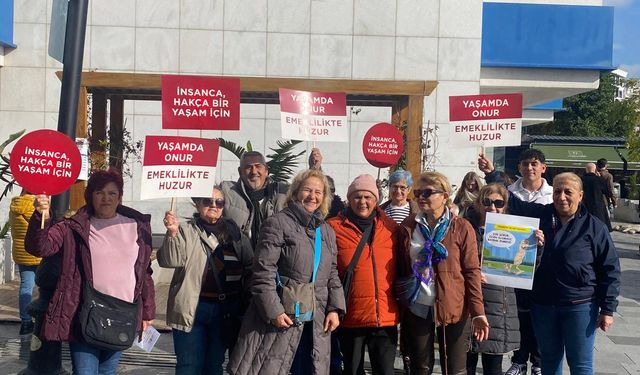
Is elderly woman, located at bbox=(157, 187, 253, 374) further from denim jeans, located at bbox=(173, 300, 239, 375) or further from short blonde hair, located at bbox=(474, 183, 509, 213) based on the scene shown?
short blonde hair, located at bbox=(474, 183, 509, 213)

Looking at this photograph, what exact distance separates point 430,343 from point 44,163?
9.61 ft

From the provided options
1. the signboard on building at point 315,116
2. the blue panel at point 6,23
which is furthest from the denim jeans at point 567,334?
the blue panel at point 6,23

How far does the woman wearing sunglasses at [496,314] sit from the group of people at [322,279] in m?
0.04

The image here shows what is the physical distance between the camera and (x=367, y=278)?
5422 mm

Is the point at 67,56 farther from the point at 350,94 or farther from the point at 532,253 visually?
the point at 350,94

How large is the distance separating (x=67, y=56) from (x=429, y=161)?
750 centimetres

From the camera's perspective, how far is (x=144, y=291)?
5195 mm

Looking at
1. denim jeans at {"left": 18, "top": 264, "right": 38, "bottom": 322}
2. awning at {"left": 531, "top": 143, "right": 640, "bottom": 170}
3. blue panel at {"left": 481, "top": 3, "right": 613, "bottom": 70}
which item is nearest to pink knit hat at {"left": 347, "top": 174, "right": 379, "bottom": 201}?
denim jeans at {"left": 18, "top": 264, "right": 38, "bottom": 322}

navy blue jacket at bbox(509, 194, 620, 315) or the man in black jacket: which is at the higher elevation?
the man in black jacket

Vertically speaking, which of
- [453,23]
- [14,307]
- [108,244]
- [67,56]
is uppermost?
[453,23]

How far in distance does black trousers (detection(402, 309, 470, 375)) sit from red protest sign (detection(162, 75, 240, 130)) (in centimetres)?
263

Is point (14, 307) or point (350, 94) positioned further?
point (350, 94)

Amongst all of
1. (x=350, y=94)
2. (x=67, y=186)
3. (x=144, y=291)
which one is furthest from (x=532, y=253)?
(x=350, y=94)

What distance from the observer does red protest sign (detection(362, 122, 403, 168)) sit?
934 centimetres
